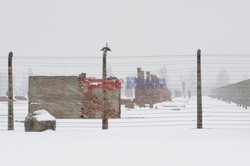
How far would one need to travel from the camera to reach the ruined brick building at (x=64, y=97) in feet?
51.4

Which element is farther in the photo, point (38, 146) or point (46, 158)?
point (38, 146)

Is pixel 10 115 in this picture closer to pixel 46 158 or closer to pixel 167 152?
pixel 46 158

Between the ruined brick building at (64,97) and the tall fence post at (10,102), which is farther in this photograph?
the ruined brick building at (64,97)

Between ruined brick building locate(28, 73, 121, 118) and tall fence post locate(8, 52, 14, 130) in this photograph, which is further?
ruined brick building locate(28, 73, 121, 118)

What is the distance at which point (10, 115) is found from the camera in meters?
9.64

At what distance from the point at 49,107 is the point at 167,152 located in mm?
10842

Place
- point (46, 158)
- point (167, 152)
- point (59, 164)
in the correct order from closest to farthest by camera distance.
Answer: point (59, 164), point (46, 158), point (167, 152)

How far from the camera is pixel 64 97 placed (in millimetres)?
15867

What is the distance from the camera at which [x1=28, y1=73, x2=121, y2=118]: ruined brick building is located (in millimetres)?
15680

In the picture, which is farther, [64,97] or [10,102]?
[64,97]

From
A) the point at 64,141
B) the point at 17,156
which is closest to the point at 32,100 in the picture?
the point at 64,141

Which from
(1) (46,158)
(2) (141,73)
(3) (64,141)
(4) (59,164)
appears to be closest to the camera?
(4) (59,164)

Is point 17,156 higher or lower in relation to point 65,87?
lower

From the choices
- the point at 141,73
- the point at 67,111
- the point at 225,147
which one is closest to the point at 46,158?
the point at 225,147
